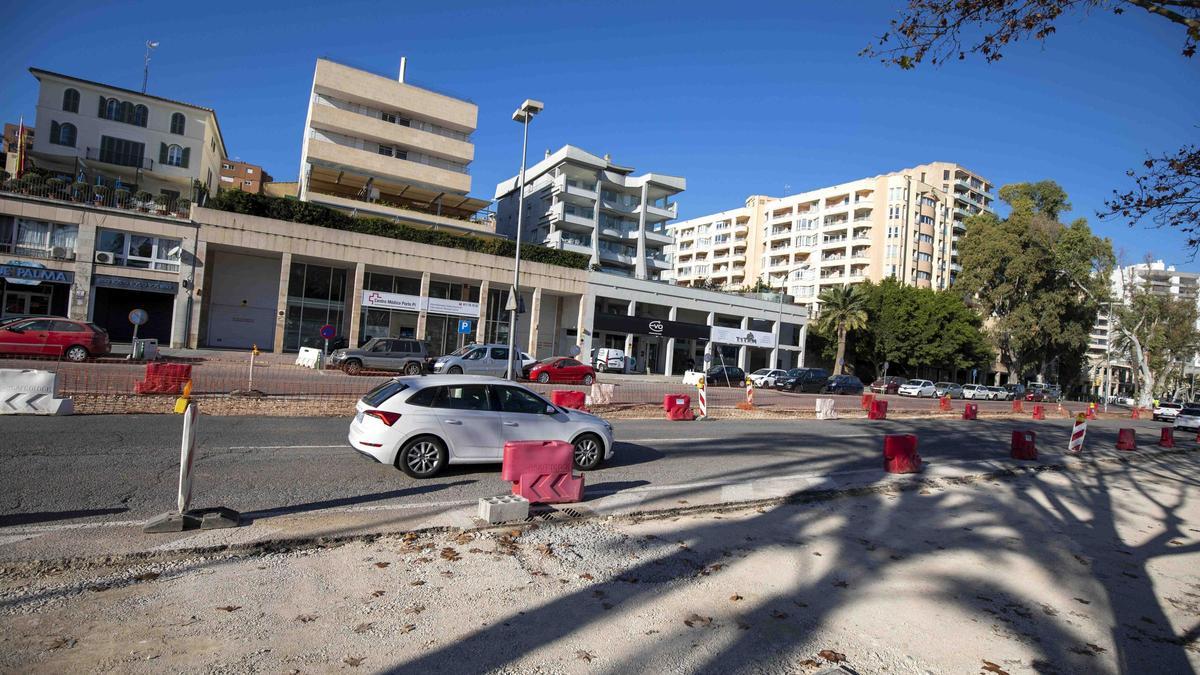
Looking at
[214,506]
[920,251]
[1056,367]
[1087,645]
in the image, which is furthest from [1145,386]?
[214,506]

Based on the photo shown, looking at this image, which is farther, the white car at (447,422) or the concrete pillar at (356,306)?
the concrete pillar at (356,306)

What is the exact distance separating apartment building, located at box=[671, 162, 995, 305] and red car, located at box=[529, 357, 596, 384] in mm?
44478

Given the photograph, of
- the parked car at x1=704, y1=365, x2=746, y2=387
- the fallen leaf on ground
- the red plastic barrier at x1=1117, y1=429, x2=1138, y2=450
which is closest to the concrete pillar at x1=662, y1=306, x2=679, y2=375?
the parked car at x1=704, y1=365, x2=746, y2=387

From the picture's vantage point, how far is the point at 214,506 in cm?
665

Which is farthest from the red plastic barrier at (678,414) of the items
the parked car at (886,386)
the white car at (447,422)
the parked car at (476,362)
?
the parked car at (886,386)

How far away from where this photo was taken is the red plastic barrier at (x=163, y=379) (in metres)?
15.6

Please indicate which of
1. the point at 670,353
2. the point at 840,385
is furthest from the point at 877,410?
the point at 670,353

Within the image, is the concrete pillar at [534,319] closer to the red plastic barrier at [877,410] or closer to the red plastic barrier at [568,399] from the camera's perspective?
the red plastic barrier at [877,410]

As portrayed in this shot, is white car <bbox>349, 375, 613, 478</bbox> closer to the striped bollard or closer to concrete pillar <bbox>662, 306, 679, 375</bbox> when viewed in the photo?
the striped bollard

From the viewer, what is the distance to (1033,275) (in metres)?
57.7

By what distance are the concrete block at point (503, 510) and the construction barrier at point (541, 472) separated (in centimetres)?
40

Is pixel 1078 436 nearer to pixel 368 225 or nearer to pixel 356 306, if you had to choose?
pixel 356 306

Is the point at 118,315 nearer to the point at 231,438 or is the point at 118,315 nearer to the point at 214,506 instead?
the point at 231,438

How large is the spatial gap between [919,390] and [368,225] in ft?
131
